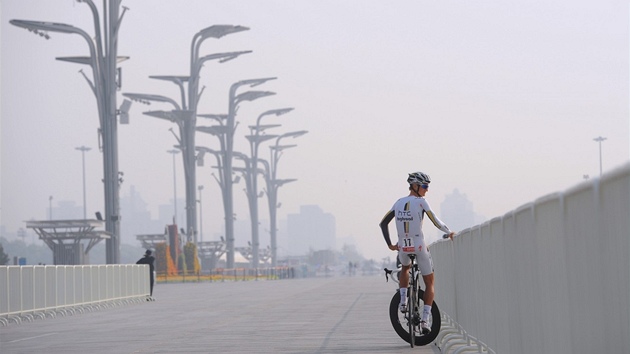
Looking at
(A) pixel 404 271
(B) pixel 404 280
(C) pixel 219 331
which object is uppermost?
(A) pixel 404 271

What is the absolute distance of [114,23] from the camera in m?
49.1

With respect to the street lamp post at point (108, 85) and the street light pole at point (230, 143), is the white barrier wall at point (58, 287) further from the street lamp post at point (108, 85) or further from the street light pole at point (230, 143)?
the street light pole at point (230, 143)

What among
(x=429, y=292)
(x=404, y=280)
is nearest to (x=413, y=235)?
(x=404, y=280)

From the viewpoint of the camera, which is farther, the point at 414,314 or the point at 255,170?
the point at 255,170

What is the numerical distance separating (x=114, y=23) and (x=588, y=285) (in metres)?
43.8

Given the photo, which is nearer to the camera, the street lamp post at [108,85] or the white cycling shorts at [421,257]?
the white cycling shorts at [421,257]

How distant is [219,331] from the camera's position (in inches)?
843

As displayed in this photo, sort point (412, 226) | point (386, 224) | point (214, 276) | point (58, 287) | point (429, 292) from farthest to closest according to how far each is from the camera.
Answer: point (214, 276)
point (58, 287)
point (386, 224)
point (412, 226)
point (429, 292)

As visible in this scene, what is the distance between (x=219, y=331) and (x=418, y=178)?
7.21 meters

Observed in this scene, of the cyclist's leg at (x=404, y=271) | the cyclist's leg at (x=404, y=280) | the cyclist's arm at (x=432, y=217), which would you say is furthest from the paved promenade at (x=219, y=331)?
the cyclist's arm at (x=432, y=217)

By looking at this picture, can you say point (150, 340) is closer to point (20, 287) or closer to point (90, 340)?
point (90, 340)

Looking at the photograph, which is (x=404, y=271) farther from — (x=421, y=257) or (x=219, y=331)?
(x=219, y=331)

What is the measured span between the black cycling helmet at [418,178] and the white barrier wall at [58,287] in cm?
1352

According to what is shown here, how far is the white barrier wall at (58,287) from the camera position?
27094 mm
